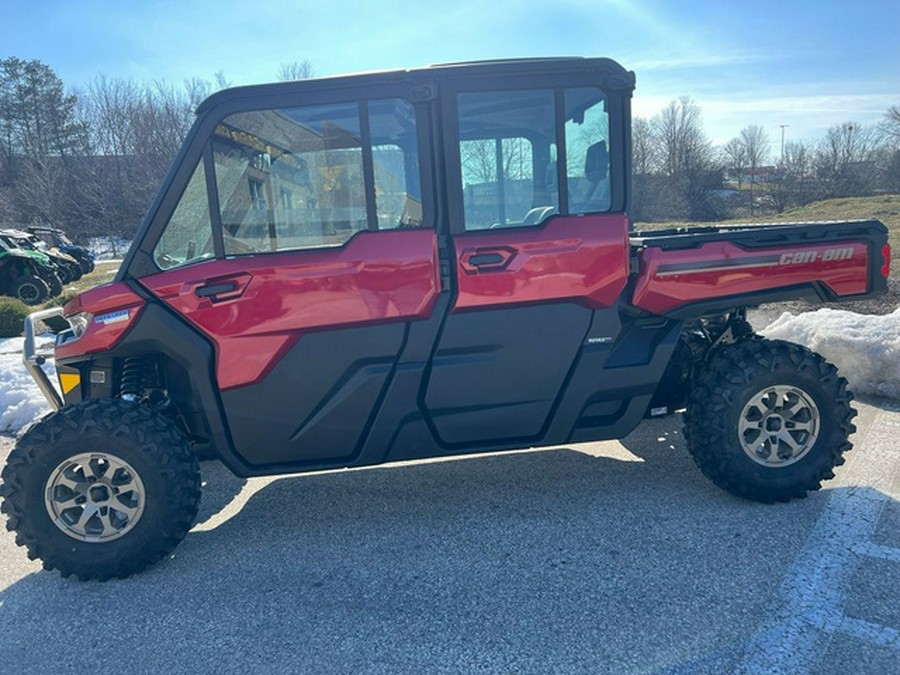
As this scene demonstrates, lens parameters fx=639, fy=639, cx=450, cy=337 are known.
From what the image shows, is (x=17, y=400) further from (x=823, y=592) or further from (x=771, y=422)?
(x=823, y=592)

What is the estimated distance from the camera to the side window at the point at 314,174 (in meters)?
3.30

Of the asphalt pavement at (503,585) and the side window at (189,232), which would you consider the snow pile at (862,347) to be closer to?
the asphalt pavement at (503,585)

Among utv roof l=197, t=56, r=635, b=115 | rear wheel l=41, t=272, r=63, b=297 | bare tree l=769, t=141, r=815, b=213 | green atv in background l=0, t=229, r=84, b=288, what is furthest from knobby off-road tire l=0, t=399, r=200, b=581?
bare tree l=769, t=141, r=815, b=213

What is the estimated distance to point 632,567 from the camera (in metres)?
3.12

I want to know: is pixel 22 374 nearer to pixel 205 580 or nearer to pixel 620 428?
pixel 205 580

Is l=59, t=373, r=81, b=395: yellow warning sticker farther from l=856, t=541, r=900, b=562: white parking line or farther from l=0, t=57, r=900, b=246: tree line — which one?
l=0, t=57, r=900, b=246: tree line

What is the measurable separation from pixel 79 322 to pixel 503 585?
8.46ft

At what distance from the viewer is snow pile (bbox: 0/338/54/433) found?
6008 millimetres

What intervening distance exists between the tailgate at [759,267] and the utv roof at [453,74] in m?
0.98

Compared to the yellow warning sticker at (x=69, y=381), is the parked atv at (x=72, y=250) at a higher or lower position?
higher

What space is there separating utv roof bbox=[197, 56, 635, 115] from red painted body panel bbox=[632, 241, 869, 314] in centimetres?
101

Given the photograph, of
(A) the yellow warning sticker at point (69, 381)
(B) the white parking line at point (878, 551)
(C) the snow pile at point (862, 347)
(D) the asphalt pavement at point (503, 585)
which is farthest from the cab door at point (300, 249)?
(C) the snow pile at point (862, 347)

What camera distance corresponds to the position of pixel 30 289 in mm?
14797

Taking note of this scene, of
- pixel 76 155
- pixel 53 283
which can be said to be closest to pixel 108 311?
pixel 53 283
